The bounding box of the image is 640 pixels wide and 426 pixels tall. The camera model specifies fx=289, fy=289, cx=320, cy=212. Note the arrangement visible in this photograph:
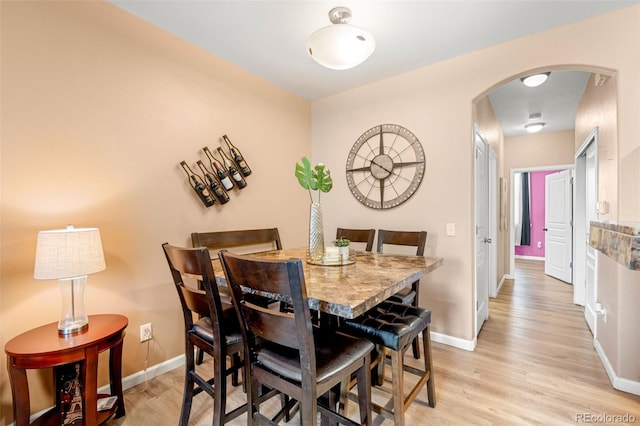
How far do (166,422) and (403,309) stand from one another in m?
1.57

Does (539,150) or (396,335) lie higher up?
(539,150)

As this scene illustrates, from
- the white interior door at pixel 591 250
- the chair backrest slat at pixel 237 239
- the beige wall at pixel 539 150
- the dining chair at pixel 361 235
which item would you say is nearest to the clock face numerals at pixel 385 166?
the dining chair at pixel 361 235

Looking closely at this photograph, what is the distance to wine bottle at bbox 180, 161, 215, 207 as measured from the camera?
2.40 metres

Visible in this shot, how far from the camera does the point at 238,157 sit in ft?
9.10

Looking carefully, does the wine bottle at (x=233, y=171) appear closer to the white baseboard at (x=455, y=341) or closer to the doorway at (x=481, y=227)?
the doorway at (x=481, y=227)

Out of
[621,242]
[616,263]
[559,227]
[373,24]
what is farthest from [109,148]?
[559,227]

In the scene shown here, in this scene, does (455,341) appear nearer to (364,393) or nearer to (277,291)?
(364,393)

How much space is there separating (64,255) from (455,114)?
3025 millimetres

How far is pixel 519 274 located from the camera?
18.7ft

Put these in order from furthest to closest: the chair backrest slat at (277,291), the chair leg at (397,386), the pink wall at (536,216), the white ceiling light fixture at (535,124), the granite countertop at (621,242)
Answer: the pink wall at (536,216) < the white ceiling light fixture at (535,124) < the chair leg at (397,386) < the chair backrest slat at (277,291) < the granite countertop at (621,242)

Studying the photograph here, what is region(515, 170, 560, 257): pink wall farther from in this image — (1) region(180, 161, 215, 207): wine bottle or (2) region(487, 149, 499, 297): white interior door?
(1) region(180, 161, 215, 207): wine bottle

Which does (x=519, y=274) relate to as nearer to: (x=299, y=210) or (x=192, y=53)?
(x=299, y=210)

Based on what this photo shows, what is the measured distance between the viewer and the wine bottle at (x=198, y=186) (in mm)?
2401

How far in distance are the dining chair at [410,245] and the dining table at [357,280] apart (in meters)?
0.33
